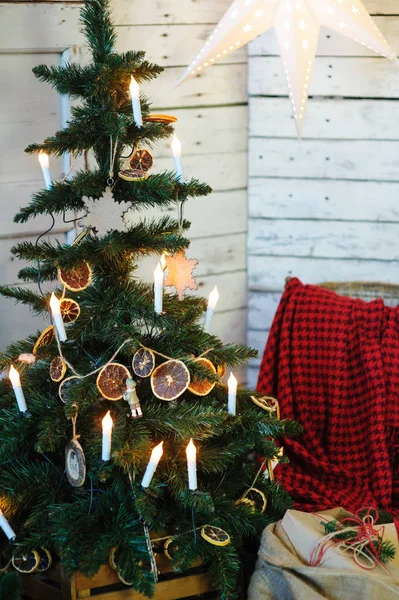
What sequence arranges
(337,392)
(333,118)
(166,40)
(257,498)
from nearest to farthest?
1. (257,498)
2. (337,392)
3. (166,40)
4. (333,118)

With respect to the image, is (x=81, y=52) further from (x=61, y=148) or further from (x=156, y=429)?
(x=156, y=429)

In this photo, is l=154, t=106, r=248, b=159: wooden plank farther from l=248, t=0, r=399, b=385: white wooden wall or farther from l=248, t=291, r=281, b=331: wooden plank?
l=248, t=291, r=281, b=331: wooden plank

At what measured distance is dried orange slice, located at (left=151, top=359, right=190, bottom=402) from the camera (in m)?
1.41

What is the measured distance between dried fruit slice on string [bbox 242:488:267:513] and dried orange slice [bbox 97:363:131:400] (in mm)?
383

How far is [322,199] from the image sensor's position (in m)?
2.29

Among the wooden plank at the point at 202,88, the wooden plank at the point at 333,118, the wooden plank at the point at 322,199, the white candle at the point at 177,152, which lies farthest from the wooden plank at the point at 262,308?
the white candle at the point at 177,152

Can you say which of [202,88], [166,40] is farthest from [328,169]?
[166,40]

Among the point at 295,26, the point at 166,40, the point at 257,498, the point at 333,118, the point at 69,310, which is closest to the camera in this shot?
the point at 69,310

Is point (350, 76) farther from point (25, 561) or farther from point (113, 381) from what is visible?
point (25, 561)

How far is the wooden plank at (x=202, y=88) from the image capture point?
2.12m

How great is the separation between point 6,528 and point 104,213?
0.61 m

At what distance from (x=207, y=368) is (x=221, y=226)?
0.95m

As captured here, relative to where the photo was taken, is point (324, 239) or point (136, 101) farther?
point (324, 239)

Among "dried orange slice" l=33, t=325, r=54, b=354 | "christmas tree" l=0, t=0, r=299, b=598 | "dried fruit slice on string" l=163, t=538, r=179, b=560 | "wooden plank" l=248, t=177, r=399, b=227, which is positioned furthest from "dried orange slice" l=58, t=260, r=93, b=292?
"wooden plank" l=248, t=177, r=399, b=227
